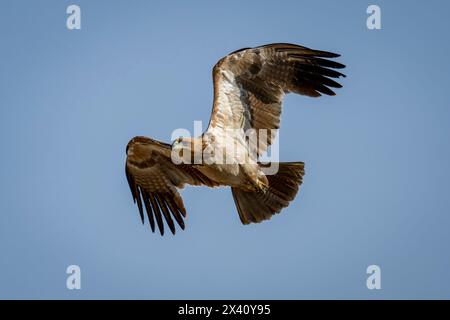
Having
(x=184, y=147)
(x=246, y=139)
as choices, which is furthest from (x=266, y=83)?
(x=184, y=147)

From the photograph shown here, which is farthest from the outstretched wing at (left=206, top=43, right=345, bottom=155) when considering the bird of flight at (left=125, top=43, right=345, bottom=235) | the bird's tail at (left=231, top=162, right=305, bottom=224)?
the bird's tail at (left=231, top=162, right=305, bottom=224)

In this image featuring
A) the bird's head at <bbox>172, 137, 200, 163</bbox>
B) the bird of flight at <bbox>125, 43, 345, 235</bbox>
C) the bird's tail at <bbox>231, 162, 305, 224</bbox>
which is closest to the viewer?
the bird's head at <bbox>172, 137, 200, 163</bbox>

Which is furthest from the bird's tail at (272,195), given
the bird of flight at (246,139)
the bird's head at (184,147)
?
the bird's head at (184,147)

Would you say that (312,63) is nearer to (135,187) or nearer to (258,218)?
(258,218)

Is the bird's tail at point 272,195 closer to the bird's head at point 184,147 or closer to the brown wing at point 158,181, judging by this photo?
the brown wing at point 158,181

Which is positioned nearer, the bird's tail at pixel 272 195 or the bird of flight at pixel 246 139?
the bird of flight at pixel 246 139

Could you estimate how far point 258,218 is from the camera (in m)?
12.9

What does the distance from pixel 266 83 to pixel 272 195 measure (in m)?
1.71

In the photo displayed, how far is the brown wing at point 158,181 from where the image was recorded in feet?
42.0

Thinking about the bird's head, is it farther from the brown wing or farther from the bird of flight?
the brown wing

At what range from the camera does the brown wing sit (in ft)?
42.0

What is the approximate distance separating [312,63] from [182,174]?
2.61 m

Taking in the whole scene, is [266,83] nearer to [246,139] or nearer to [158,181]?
[246,139]

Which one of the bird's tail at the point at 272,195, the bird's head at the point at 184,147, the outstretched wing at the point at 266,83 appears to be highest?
the outstretched wing at the point at 266,83
